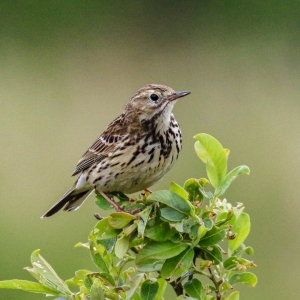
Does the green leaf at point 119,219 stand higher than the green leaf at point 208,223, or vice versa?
the green leaf at point 119,219

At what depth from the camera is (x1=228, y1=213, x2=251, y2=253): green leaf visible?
2.89 meters

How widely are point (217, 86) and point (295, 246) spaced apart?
3849 mm

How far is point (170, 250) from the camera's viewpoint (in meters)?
2.71

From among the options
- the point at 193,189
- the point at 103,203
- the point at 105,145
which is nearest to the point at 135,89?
the point at 105,145

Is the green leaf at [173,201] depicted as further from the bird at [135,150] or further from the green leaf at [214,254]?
the bird at [135,150]

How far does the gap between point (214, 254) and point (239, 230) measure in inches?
7.1

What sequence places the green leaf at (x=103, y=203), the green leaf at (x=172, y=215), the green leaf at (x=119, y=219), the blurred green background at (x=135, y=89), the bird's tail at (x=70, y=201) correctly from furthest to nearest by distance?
1. the blurred green background at (x=135, y=89)
2. the bird's tail at (x=70, y=201)
3. the green leaf at (x=103, y=203)
4. the green leaf at (x=119, y=219)
5. the green leaf at (x=172, y=215)

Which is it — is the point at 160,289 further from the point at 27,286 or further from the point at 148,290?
the point at 27,286

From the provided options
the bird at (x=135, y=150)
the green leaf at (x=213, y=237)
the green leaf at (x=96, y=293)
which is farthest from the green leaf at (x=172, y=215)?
the bird at (x=135, y=150)

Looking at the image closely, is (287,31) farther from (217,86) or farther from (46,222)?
(46,222)

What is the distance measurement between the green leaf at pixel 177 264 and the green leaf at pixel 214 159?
0.33 meters

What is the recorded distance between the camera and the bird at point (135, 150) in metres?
4.58

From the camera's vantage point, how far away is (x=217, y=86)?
11.5 meters

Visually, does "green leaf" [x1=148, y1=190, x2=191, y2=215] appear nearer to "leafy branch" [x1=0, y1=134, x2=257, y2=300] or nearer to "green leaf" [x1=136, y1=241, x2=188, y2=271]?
"leafy branch" [x1=0, y1=134, x2=257, y2=300]
